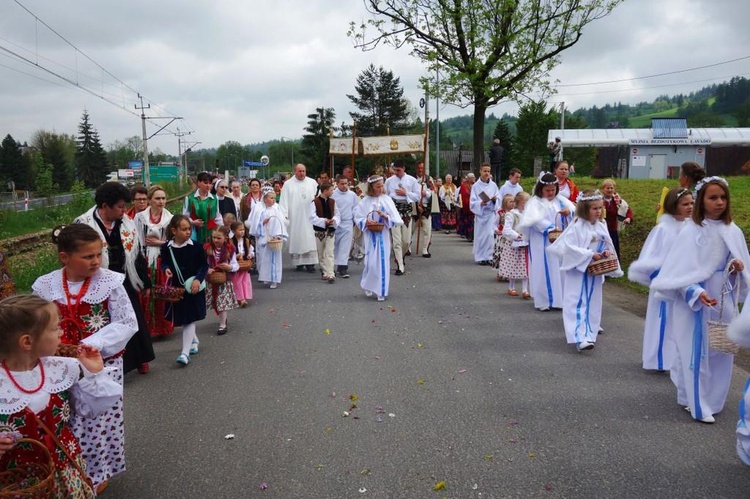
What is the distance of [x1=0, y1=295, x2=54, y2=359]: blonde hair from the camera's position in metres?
2.78

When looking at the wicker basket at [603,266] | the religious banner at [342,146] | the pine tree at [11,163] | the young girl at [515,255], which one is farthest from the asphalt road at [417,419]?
the pine tree at [11,163]

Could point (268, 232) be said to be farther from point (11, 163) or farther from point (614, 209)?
point (11, 163)

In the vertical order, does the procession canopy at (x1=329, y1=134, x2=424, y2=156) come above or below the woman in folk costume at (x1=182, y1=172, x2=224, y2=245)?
above

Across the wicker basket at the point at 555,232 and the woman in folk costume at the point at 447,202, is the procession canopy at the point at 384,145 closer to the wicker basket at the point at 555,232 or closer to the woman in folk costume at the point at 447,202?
the woman in folk costume at the point at 447,202

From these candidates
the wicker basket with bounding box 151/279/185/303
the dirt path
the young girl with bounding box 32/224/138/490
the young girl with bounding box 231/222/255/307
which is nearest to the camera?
the young girl with bounding box 32/224/138/490

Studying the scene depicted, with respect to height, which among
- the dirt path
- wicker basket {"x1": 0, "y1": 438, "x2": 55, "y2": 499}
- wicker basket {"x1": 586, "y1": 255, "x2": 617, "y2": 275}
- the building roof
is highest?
the building roof

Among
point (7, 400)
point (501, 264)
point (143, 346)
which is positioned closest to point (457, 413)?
point (143, 346)

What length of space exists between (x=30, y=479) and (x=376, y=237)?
7.68 meters

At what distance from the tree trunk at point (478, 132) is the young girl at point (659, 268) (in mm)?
16063

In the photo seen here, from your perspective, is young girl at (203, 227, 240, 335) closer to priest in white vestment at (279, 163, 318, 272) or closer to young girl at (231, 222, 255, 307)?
young girl at (231, 222, 255, 307)

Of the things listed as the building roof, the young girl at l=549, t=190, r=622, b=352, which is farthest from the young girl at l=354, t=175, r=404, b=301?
the building roof

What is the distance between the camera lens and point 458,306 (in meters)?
9.16

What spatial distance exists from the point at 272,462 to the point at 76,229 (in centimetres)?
193

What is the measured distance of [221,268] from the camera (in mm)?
7645
